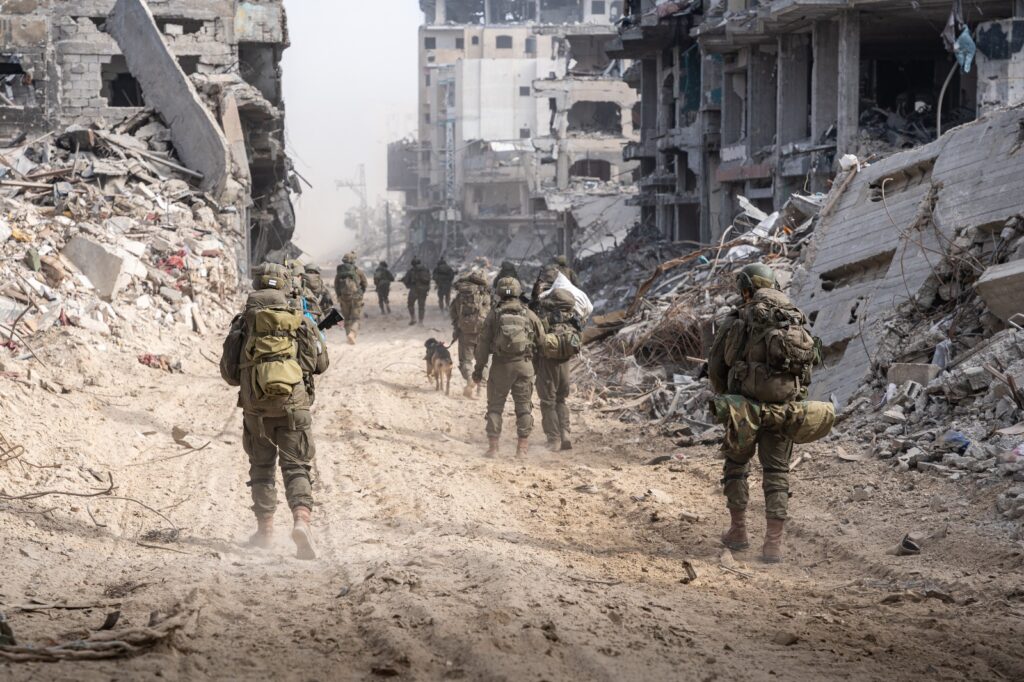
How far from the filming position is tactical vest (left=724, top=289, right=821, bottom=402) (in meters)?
6.60

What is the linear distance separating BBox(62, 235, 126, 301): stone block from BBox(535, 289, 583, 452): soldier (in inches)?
299

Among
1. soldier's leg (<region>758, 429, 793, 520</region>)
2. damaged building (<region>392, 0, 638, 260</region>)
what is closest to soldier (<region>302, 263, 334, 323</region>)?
soldier's leg (<region>758, 429, 793, 520</region>)

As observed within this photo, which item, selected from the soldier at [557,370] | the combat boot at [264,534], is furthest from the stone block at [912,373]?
the combat boot at [264,534]

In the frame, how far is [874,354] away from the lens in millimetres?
10344

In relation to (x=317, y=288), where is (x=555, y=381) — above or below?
below

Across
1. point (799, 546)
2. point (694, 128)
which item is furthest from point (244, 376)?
point (694, 128)

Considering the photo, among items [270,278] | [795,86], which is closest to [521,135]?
[795,86]

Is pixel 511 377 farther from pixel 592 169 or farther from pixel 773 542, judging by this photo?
pixel 592 169

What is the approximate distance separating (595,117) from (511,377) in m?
52.3

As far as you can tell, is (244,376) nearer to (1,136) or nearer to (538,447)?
(538,447)

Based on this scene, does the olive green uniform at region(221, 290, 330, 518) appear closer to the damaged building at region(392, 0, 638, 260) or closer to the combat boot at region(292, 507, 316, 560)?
the combat boot at region(292, 507, 316, 560)

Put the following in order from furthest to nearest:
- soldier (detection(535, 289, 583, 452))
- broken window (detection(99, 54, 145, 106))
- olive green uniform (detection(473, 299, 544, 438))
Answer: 1. broken window (detection(99, 54, 145, 106))
2. soldier (detection(535, 289, 583, 452))
3. olive green uniform (detection(473, 299, 544, 438))

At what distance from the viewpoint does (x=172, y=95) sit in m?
25.1

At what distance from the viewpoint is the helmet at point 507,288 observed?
10.6m
